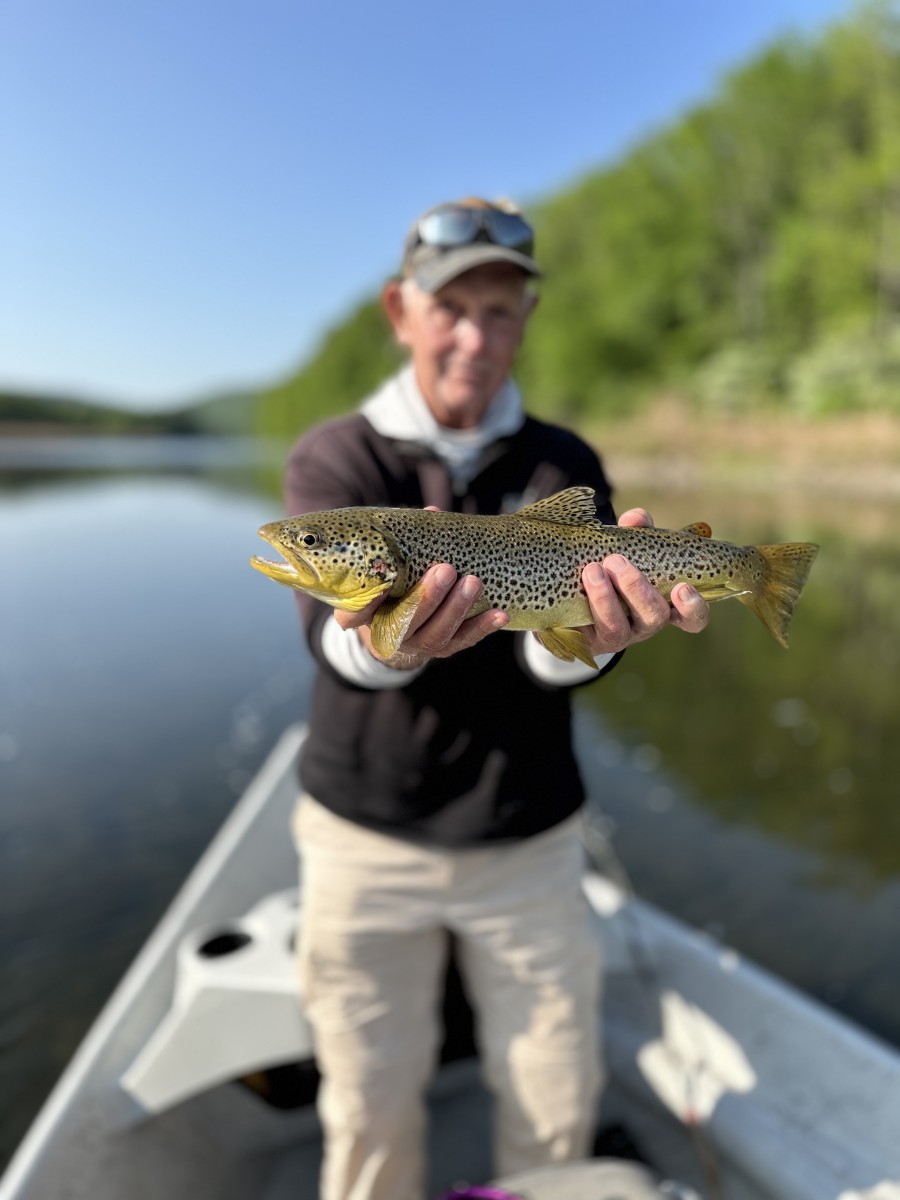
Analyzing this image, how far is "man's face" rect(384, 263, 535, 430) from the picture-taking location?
9.03 feet

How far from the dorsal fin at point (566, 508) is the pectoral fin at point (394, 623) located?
0.50 m

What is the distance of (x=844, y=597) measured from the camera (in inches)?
671

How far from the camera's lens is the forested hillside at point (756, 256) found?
3856 cm

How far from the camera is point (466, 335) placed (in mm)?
2742

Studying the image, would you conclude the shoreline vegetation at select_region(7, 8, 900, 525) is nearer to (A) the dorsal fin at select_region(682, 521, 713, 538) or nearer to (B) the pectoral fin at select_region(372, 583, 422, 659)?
(A) the dorsal fin at select_region(682, 521, 713, 538)

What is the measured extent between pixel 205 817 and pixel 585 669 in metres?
7.05

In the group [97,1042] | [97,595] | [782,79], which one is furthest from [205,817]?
[782,79]

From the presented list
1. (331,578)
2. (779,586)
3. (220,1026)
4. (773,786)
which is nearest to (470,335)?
(331,578)

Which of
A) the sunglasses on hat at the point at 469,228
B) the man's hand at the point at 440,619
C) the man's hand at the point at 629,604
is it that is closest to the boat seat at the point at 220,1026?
the man's hand at the point at 440,619

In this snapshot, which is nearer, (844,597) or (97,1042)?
(97,1042)

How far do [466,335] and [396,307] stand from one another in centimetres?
42

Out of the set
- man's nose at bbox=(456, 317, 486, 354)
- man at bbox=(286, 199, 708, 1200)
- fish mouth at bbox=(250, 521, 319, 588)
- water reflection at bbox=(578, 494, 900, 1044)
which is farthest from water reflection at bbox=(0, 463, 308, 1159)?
man's nose at bbox=(456, 317, 486, 354)

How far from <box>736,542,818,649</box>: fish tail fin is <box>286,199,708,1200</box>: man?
1.74ft

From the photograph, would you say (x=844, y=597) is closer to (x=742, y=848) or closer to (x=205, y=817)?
(x=742, y=848)
